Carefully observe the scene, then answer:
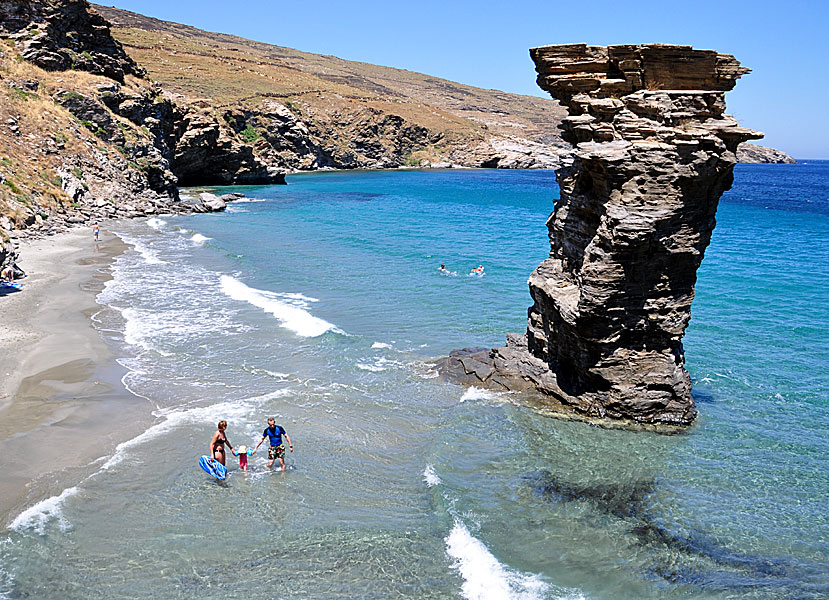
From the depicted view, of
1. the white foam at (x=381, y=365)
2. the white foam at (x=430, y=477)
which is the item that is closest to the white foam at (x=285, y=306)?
the white foam at (x=381, y=365)

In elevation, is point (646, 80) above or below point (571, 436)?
above

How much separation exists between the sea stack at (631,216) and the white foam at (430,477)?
486 cm

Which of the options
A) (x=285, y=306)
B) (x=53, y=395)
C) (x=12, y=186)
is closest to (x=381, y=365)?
(x=285, y=306)

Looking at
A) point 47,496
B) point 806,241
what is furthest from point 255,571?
point 806,241

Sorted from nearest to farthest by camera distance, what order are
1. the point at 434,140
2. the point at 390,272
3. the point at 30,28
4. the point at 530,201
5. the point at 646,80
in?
the point at 646,80 → the point at 390,272 → the point at 30,28 → the point at 530,201 → the point at 434,140

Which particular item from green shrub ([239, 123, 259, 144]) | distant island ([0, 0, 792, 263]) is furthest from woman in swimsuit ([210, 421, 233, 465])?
green shrub ([239, 123, 259, 144])

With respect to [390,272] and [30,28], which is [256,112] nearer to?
[30,28]

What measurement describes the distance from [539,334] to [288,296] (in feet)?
48.1

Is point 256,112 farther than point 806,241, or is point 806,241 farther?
point 256,112

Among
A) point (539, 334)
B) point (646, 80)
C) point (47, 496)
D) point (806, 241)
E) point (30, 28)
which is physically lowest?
point (47, 496)

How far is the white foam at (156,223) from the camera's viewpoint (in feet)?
164

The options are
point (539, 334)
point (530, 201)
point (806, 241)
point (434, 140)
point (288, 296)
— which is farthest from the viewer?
point (434, 140)

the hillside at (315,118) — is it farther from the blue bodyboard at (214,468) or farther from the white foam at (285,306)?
the blue bodyboard at (214,468)

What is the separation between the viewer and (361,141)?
432 ft
